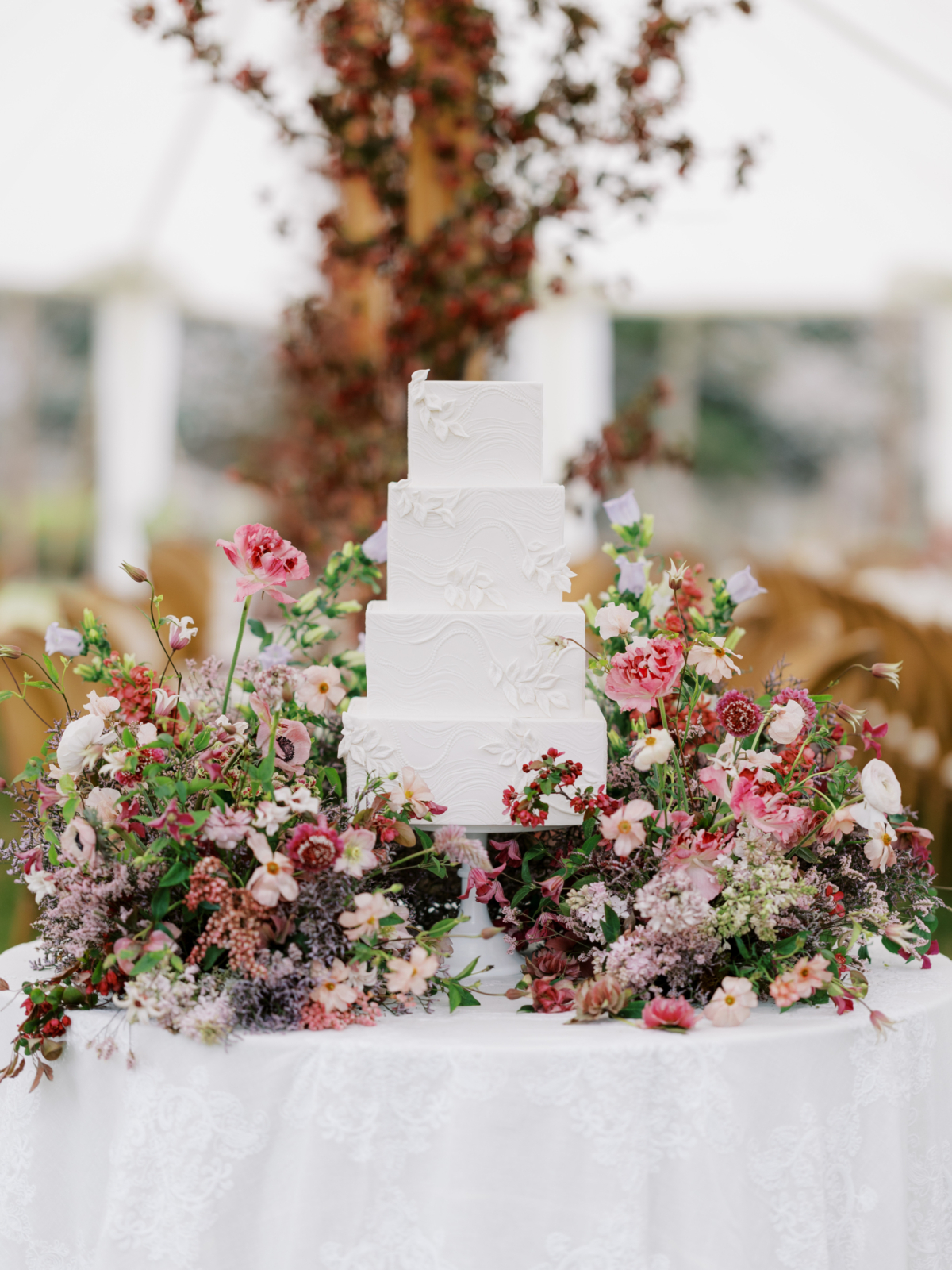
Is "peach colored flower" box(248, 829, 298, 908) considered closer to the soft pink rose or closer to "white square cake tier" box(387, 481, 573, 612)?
the soft pink rose

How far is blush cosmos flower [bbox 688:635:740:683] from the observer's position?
1.67m

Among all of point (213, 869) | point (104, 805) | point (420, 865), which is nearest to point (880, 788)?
point (420, 865)

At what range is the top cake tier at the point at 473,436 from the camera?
188cm

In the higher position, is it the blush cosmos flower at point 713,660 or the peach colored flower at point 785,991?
the blush cosmos flower at point 713,660

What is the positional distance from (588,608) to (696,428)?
52.8 ft

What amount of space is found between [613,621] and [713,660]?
0.17m

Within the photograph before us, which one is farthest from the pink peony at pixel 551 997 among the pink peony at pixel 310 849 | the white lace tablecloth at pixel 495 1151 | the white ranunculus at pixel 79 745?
the white ranunculus at pixel 79 745

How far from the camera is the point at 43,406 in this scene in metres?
14.7

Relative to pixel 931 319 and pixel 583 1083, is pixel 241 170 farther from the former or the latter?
pixel 583 1083

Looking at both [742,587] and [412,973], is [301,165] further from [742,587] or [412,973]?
[412,973]

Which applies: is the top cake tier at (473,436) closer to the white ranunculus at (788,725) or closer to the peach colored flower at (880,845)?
the white ranunculus at (788,725)

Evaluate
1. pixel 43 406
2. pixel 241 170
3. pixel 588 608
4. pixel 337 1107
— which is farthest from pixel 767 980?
pixel 43 406

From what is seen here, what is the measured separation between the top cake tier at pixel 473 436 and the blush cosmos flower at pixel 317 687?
1.08 feet

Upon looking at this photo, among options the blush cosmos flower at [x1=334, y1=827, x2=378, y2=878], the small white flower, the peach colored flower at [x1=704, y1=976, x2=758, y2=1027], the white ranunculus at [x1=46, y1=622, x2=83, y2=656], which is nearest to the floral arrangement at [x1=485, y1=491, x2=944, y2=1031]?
the peach colored flower at [x1=704, y1=976, x2=758, y2=1027]
